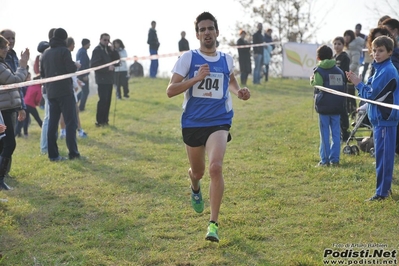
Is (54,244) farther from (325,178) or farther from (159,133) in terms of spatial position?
(159,133)

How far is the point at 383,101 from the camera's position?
7.62 meters

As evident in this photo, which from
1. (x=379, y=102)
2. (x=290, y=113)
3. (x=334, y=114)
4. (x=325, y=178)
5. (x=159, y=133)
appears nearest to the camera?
(x=379, y=102)

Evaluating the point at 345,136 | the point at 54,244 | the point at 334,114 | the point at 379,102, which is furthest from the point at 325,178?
the point at 54,244

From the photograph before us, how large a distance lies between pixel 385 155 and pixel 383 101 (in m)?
0.62

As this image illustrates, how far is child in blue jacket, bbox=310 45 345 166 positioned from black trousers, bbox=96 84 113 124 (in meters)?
6.83

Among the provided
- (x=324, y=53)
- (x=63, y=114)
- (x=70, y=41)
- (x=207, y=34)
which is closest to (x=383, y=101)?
(x=207, y=34)

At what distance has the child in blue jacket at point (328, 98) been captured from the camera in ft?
32.9

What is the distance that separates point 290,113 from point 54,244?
11.5 metres

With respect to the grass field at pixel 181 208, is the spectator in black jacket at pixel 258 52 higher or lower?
higher

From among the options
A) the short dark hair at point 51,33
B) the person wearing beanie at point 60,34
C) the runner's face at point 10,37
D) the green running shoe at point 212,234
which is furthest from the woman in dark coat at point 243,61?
the green running shoe at point 212,234

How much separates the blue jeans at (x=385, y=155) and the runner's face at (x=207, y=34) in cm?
240

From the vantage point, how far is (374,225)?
683 centimetres

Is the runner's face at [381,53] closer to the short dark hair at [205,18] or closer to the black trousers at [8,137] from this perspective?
the short dark hair at [205,18]

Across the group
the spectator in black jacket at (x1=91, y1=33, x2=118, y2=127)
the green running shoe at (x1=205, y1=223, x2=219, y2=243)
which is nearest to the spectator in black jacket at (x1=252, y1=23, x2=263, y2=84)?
the spectator in black jacket at (x1=91, y1=33, x2=118, y2=127)
